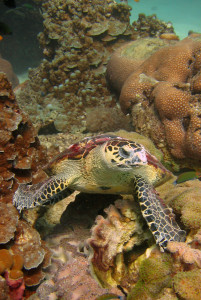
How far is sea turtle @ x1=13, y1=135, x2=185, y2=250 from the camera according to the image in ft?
7.48

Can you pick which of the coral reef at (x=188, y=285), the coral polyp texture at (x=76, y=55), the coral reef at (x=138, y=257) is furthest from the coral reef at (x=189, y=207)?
the coral polyp texture at (x=76, y=55)

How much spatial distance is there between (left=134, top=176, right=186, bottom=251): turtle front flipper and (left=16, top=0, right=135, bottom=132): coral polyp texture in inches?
238

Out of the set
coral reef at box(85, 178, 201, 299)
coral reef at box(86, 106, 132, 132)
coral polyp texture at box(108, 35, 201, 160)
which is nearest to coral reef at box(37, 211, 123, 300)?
coral reef at box(85, 178, 201, 299)

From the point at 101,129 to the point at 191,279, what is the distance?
5700 mm

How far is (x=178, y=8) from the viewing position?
77938 millimetres

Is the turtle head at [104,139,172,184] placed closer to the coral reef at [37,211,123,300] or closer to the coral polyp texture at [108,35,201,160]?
the coral reef at [37,211,123,300]

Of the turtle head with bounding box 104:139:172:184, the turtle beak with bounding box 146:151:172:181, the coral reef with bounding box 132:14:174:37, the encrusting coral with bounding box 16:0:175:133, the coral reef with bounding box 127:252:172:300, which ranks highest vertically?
the coral reef with bounding box 132:14:174:37

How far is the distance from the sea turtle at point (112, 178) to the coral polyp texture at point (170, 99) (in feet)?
7.10

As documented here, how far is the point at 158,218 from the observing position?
7.36 ft

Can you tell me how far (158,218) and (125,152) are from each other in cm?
82

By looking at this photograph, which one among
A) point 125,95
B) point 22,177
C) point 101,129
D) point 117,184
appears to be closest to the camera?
point 117,184

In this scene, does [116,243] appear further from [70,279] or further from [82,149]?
[82,149]

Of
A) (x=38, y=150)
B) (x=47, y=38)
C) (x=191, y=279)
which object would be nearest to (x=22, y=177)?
(x=38, y=150)

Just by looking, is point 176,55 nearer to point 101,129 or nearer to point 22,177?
point 101,129
